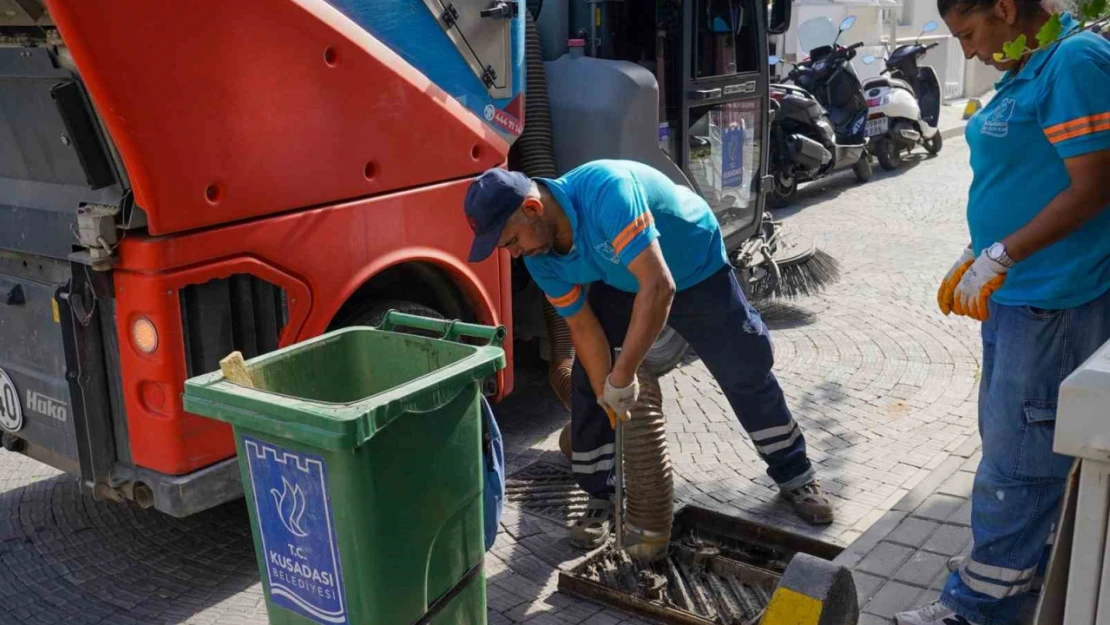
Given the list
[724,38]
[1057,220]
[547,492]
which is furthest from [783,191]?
[1057,220]

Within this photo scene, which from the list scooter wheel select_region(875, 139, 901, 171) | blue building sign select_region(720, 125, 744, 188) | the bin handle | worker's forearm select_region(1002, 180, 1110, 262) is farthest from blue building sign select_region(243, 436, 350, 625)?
scooter wheel select_region(875, 139, 901, 171)

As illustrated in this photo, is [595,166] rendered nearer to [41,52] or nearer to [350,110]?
[350,110]

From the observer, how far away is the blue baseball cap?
296cm

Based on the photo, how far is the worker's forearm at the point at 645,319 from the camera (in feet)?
10.1

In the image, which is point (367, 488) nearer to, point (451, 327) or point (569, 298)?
point (451, 327)

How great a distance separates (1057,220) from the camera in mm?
2494

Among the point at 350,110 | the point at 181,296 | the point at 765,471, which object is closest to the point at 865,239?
the point at 765,471

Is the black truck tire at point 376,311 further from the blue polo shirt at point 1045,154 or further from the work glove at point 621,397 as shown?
the blue polo shirt at point 1045,154

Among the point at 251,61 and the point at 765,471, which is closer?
the point at 251,61

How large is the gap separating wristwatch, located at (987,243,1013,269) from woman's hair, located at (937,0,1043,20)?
0.57m

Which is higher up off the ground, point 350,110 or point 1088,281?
point 350,110

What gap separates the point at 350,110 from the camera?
3.54 m

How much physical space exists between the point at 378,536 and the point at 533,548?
1.56 m

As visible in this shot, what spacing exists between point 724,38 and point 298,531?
396cm
